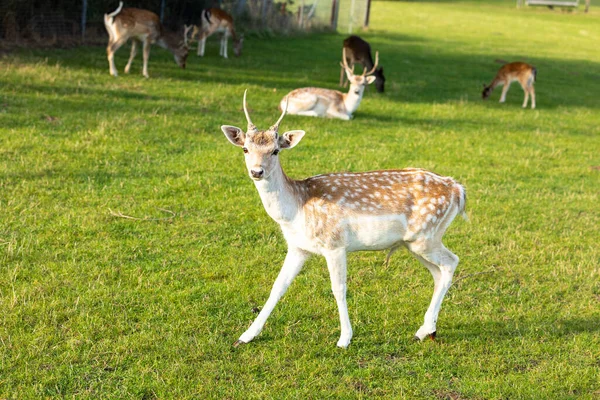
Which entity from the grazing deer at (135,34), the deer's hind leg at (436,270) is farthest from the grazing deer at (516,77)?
the deer's hind leg at (436,270)

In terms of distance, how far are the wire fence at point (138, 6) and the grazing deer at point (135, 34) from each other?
2.43 meters

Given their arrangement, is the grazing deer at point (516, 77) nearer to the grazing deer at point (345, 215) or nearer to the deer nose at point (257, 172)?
the grazing deer at point (345, 215)

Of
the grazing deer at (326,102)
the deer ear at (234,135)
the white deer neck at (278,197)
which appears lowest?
the grazing deer at (326,102)

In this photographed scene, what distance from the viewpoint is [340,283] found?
206 inches

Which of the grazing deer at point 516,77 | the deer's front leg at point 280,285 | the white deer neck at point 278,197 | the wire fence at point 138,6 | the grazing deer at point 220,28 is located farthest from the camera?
the grazing deer at point 220,28

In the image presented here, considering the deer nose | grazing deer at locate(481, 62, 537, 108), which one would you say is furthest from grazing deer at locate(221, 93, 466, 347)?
grazing deer at locate(481, 62, 537, 108)

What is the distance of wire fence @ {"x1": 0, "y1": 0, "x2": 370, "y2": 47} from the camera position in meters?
16.6

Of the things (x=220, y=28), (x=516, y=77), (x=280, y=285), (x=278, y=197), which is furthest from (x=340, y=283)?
(x=220, y=28)

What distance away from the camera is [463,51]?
2681cm

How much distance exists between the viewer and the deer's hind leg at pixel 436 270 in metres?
5.37

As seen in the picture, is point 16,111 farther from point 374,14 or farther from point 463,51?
point 374,14

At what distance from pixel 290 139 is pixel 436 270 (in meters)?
1.47

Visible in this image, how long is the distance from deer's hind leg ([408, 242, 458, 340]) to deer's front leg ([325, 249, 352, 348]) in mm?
542

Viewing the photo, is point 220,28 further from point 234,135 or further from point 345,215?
point 345,215
